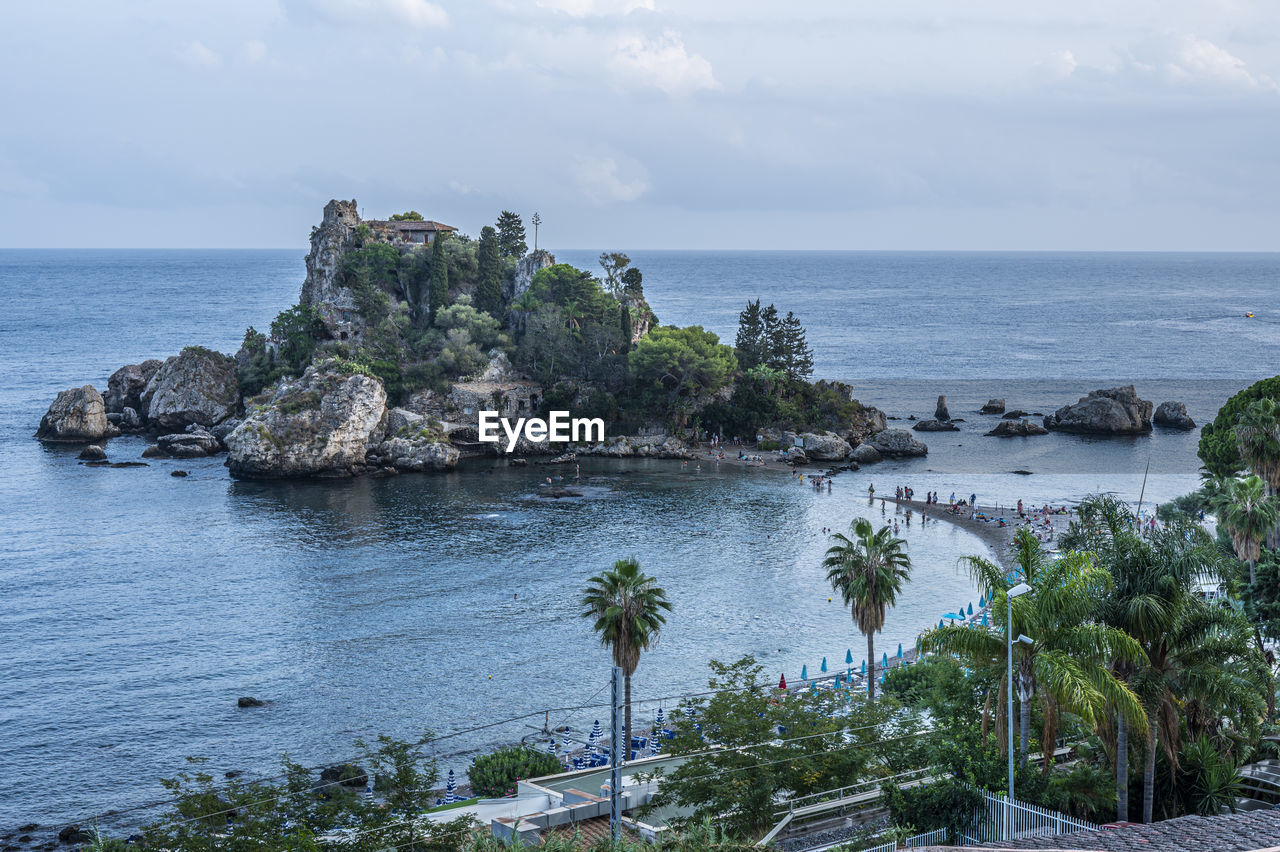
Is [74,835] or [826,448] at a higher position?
[826,448]

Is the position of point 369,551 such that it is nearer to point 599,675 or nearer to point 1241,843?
point 599,675

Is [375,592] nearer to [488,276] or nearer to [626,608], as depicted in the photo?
[626,608]

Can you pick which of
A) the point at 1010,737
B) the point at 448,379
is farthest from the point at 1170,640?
the point at 448,379

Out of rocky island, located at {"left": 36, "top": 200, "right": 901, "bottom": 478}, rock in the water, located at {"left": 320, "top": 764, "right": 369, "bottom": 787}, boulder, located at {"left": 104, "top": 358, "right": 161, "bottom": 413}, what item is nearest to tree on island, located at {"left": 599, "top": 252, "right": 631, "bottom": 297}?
rocky island, located at {"left": 36, "top": 200, "right": 901, "bottom": 478}

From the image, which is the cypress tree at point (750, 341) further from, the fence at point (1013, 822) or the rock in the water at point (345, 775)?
the fence at point (1013, 822)

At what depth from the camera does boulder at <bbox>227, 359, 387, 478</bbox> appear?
93.1 meters

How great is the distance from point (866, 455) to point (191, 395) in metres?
69.5

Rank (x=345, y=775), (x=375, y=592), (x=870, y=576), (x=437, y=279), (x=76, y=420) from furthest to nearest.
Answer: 1. (x=437, y=279)
2. (x=76, y=420)
3. (x=375, y=592)
4. (x=870, y=576)
5. (x=345, y=775)

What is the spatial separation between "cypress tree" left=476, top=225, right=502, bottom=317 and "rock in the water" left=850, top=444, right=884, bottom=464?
4464 centimetres

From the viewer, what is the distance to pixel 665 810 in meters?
30.4

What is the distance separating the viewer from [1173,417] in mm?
116250

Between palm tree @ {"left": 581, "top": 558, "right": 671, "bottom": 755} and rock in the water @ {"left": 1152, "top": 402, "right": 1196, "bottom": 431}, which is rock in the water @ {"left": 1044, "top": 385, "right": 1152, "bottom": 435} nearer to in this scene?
rock in the water @ {"left": 1152, "top": 402, "right": 1196, "bottom": 431}

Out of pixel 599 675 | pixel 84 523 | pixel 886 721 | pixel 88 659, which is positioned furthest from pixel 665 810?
pixel 84 523

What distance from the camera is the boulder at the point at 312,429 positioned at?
93.1 meters
